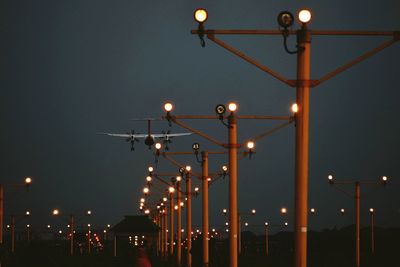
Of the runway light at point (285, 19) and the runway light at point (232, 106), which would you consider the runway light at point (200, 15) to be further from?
the runway light at point (232, 106)

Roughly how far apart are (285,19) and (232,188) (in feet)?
43.3

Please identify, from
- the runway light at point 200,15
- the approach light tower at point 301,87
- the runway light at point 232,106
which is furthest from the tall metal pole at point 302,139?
the runway light at point 232,106

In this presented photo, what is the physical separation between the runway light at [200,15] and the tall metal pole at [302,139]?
1.93 meters

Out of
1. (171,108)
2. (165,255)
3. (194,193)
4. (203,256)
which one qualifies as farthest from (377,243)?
(171,108)

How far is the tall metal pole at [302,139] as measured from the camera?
15766mm

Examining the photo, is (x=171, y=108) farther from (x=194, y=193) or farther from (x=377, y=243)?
(x=377, y=243)

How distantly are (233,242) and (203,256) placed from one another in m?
6.65

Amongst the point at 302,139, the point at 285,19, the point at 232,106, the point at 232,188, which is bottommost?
the point at 232,188

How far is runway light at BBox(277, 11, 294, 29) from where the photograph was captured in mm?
15477

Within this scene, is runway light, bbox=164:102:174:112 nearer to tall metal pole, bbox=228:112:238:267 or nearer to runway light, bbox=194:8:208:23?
tall metal pole, bbox=228:112:238:267

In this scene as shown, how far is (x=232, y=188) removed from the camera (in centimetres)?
2809

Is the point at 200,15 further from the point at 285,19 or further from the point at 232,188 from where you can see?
the point at 232,188

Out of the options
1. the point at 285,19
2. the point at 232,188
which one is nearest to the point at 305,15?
the point at 285,19

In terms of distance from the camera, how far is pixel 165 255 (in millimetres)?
84000
